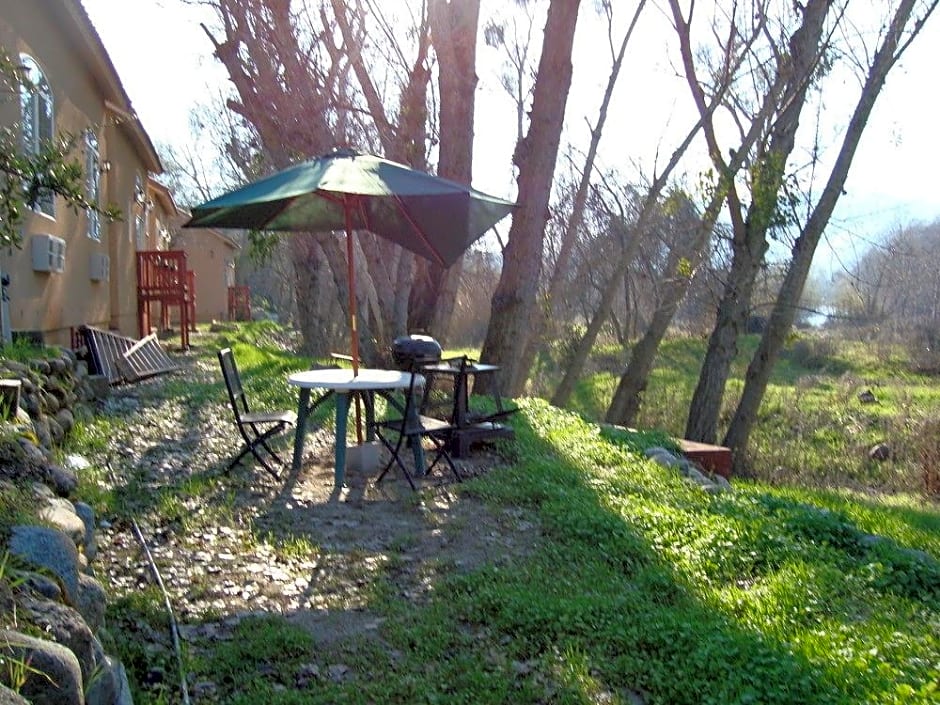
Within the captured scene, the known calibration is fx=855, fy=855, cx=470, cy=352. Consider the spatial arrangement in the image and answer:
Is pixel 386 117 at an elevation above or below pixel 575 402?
above

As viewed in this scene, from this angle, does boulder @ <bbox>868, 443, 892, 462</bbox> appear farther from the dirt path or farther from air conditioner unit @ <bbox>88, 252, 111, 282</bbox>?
air conditioner unit @ <bbox>88, 252, 111, 282</bbox>

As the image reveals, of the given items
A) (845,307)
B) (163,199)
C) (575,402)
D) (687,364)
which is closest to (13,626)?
(575,402)

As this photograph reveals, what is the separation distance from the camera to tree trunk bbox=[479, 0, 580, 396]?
11086 mm

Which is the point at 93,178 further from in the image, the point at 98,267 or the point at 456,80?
A: the point at 456,80

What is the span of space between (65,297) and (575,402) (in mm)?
12958

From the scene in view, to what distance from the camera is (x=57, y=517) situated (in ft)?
11.7

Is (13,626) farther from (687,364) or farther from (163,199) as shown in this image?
(687,364)

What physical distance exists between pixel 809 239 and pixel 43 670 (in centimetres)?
1253

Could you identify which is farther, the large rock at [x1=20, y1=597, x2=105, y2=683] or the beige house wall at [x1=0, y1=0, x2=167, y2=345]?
the beige house wall at [x1=0, y1=0, x2=167, y2=345]

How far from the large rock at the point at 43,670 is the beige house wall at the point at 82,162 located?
17.5ft

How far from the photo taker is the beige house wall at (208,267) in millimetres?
29844

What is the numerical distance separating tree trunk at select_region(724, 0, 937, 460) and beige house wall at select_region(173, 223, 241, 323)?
20608mm

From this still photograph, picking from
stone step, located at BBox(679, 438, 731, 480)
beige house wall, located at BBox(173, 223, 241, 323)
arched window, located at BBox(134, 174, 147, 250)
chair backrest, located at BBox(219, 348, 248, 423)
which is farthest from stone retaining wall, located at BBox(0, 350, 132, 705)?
beige house wall, located at BBox(173, 223, 241, 323)

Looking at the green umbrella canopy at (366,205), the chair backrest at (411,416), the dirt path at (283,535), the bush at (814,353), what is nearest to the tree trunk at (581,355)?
the green umbrella canopy at (366,205)
